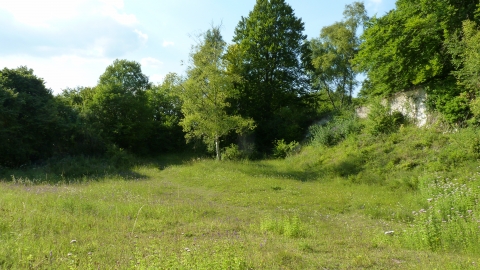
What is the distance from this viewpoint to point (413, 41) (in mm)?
18016

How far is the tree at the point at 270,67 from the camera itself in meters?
29.5

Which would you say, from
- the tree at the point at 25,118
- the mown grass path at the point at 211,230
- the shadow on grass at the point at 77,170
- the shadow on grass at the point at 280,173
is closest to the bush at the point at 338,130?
the shadow on grass at the point at 280,173

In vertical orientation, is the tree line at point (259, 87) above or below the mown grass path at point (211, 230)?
above

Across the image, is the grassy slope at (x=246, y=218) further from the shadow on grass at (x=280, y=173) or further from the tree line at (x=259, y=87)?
the tree line at (x=259, y=87)

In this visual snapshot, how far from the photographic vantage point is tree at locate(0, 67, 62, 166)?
18719mm

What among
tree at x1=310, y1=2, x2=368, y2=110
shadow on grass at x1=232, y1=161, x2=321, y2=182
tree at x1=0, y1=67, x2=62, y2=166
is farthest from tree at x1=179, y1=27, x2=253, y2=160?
tree at x1=310, y1=2, x2=368, y2=110

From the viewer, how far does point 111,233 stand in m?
6.41

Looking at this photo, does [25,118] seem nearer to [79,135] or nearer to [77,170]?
[79,135]

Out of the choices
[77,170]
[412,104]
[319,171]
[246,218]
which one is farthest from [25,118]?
[412,104]

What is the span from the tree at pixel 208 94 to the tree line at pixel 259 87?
71 mm

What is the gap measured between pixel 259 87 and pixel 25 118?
18340 millimetres

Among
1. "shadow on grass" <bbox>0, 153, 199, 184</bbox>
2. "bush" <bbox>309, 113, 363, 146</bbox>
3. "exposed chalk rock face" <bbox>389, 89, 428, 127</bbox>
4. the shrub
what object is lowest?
"shadow on grass" <bbox>0, 153, 199, 184</bbox>

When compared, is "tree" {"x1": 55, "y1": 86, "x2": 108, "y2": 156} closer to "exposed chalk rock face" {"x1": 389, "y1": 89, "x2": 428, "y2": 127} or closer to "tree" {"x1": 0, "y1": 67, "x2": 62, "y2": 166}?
"tree" {"x1": 0, "y1": 67, "x2": 62, "y2": 166}

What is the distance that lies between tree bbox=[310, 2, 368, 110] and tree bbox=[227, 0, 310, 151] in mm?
2465
